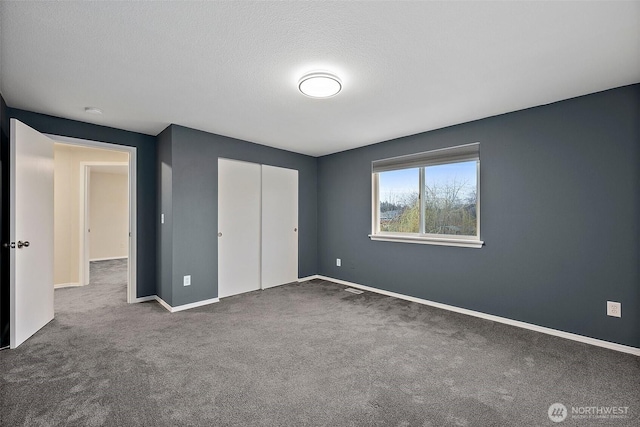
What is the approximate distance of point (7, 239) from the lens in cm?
272

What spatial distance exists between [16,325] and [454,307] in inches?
176

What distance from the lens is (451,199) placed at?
371 cm

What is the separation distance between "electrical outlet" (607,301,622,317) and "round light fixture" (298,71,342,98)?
3.05m

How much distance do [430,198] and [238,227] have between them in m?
2.81

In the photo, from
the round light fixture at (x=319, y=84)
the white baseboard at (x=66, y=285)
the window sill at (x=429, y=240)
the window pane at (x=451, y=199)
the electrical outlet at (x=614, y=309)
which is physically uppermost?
the round light fixture at (x=319, y=84)

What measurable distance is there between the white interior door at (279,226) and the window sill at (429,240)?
1.45 metres

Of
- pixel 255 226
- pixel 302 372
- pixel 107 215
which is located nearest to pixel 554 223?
pixel 302 372

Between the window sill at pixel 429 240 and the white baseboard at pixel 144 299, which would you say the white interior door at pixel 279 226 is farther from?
the white baseboard at pixel 144 299

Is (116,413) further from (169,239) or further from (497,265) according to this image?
(497,265)

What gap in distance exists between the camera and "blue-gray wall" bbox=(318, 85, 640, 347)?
2.48m

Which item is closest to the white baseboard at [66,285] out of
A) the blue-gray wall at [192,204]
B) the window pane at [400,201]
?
the blue-gray wall at [192,204]

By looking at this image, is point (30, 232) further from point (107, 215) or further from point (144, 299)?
point (107, 215)

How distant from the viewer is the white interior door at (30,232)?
99.3 inches

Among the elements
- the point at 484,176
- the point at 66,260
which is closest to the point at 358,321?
the point at 484,176
